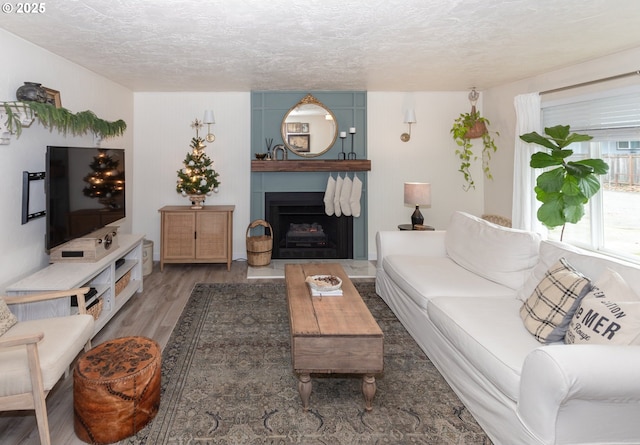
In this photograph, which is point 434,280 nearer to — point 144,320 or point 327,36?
point 327,36

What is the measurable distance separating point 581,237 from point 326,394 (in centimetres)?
299

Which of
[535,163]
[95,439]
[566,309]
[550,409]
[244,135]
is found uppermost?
[244,135]

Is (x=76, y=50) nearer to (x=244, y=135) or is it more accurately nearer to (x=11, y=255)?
(x=11, y=255)

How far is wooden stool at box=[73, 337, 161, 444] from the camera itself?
6.05 ft

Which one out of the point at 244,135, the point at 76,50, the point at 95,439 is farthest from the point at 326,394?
the point at 244,135

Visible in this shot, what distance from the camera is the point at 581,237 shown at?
12.6 feet

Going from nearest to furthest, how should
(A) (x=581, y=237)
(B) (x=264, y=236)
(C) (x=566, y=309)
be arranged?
(C) (x=566, y=309) → (A) (x=581, y=237) → (B) (x=264, y=236)

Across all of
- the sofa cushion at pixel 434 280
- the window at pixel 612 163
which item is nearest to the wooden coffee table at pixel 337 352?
the sofa cushion at pixel 434 280

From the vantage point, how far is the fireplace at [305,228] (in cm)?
545

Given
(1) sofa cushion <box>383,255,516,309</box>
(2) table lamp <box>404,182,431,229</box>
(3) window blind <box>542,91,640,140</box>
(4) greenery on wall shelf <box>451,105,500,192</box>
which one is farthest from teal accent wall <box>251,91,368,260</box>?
(3) window blind <box>542,91,640,140</box>

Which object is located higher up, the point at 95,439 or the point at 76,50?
the point at 76,50

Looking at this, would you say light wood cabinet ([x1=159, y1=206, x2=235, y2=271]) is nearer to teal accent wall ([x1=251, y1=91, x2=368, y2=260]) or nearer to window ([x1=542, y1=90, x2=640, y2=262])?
teal accent wall ([x1=251, y1=91, x2=368, y2=260])

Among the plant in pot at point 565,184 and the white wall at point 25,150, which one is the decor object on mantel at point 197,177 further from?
the plant in pot at point 565,184

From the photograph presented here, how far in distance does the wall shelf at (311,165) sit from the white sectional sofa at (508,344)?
172 centimetres
